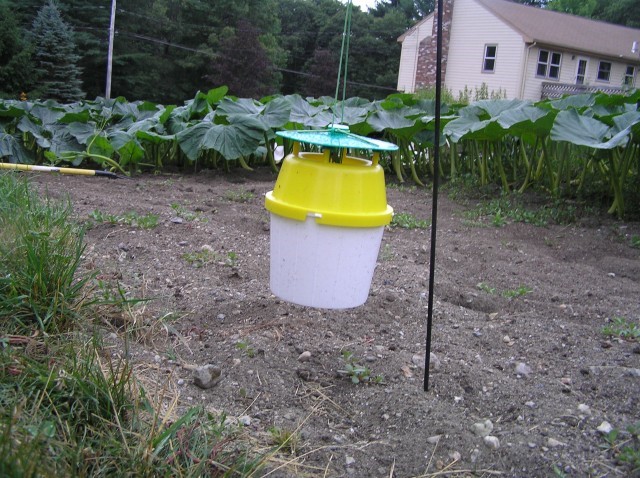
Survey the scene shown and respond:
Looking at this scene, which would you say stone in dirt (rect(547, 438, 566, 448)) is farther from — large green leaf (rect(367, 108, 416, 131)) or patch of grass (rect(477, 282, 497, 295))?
large green leaf (rect(367, 108, 416, 131))

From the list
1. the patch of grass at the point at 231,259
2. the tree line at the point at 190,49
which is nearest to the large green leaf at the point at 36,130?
the patch of grass at the point at 231,259

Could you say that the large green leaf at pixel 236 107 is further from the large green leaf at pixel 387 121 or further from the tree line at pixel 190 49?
the tree line at pixel 190 49

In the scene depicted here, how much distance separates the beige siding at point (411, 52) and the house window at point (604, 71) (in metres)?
6.18

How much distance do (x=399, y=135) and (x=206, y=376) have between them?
4.30m

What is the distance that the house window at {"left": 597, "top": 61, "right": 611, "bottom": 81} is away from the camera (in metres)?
22.8

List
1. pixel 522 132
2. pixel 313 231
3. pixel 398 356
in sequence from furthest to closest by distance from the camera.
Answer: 1. pixel 522 132
2. pixel 398 356
3. pixel 313 231

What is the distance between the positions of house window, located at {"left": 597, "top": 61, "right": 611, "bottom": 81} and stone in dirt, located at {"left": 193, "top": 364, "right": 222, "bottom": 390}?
24.1m

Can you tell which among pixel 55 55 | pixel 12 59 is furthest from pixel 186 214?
pixel 55 55

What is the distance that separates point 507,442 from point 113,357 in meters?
1.12

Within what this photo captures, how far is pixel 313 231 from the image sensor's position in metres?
1.58

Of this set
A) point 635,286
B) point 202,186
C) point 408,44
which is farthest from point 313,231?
point 408,44

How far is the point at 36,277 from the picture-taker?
188 centimetres

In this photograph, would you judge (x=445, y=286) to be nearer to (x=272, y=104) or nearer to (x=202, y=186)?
(x=202, y=186)

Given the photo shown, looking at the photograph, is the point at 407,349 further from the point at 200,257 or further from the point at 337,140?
the point at 200,257
